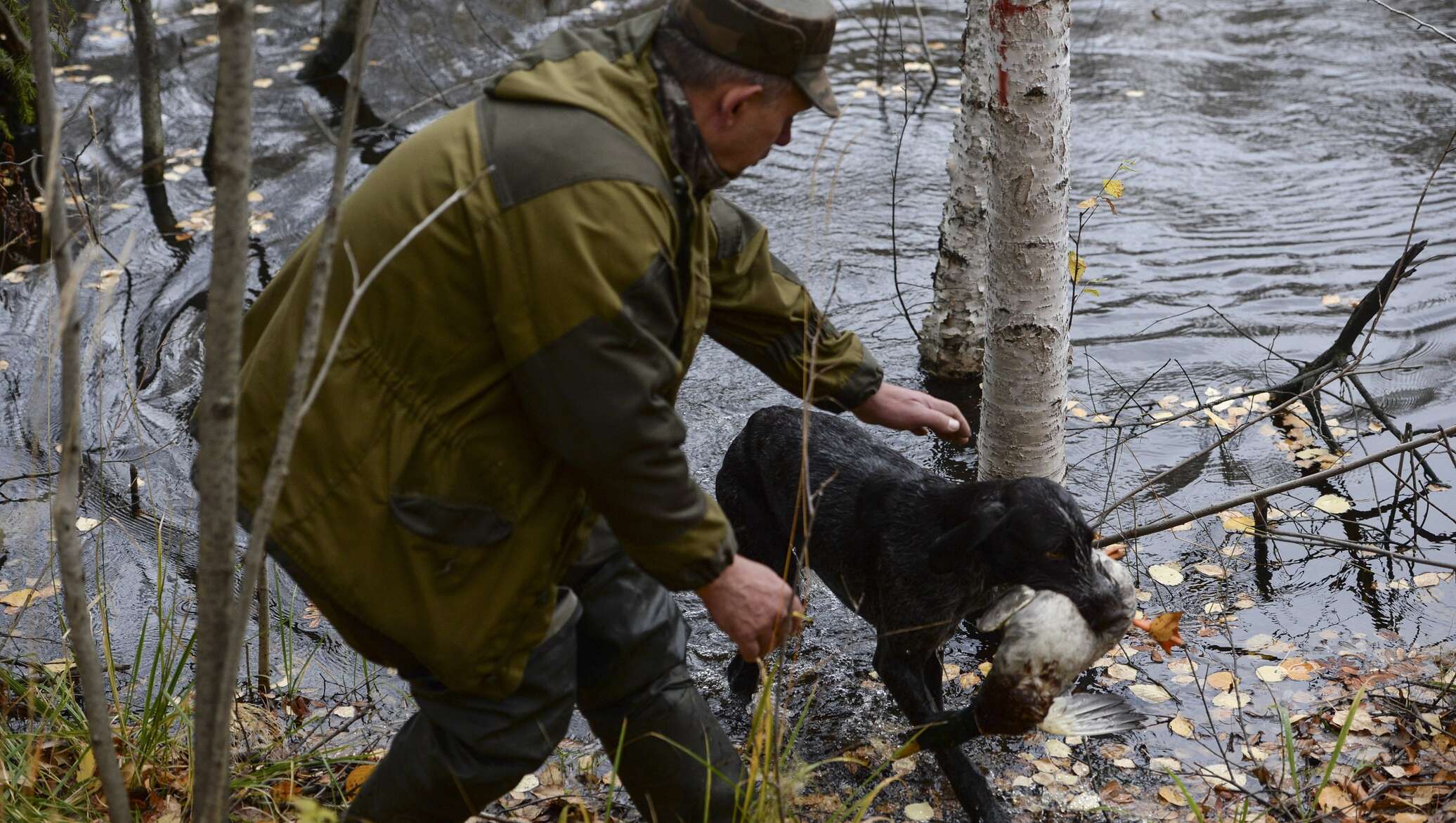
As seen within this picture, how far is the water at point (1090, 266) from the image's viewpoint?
4855 mm

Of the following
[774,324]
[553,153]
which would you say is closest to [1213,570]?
[774,324]

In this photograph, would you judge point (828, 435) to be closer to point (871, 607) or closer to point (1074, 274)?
point (871, 607)

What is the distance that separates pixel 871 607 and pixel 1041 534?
2.78ft

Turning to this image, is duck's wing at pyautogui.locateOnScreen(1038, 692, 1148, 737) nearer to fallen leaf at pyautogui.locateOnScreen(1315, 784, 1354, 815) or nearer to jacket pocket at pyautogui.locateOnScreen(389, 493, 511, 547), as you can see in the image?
fallen leaf at pyautogui.locateOnScreen(1315, 784, 1354, 815)

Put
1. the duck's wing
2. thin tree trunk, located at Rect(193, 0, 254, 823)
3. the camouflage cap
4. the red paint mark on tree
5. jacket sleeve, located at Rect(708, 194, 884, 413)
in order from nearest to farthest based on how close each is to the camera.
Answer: thin tree trunk, located at Rect(193, 0, 254, 823) < the camouflage cap < jacket sleeve, located at Rect(708, 194, 884, 413) < the duck's wing < the red paint mark on tree

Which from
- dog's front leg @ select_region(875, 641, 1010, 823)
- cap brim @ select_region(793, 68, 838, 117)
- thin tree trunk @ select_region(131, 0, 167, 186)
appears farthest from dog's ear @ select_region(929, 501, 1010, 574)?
thin tree trunk @ select_region(131, 0, 167, 186)

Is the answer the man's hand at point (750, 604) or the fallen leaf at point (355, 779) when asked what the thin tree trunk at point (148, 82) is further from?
the man's hand at point (750, 604)

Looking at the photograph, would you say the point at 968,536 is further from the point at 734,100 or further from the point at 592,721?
the point at 734,100

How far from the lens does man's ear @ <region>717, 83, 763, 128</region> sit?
8.47ft

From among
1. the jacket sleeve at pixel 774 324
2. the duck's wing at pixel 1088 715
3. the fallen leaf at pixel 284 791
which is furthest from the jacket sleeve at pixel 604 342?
the duck's wing at pixel 1088 715

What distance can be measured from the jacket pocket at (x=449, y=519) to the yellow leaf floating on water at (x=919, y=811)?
1.98 m

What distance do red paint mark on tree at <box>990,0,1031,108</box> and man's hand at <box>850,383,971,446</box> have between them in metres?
1.38

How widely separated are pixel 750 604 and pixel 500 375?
75cm

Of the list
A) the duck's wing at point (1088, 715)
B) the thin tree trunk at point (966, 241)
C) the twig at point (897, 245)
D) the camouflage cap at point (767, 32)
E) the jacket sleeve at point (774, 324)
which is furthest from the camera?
the twig at point (897, 245)
